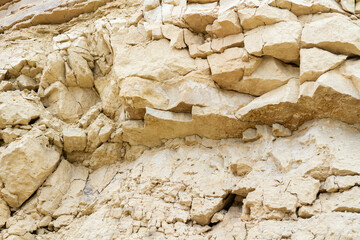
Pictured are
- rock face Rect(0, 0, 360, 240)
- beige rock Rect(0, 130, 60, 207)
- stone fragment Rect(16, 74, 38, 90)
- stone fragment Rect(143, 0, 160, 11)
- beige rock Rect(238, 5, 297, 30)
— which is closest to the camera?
rock face Rect(0, 0, 360, 240)

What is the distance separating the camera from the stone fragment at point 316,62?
3289 millimetres

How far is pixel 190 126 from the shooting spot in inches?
160

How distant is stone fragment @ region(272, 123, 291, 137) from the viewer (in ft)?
11.9

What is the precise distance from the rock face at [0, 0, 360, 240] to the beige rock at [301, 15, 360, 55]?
16 millimetres

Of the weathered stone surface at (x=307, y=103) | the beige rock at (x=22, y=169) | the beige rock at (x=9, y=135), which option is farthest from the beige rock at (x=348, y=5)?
the beige rock at (x=9, y=135)

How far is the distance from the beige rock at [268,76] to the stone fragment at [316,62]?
0.80ft

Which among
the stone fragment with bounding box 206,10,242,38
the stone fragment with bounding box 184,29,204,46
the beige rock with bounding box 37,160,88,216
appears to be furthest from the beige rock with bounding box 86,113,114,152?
the stone fragment with bounding box 206,10,242,38

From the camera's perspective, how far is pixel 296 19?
369 cm

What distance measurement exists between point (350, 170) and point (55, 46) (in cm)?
458

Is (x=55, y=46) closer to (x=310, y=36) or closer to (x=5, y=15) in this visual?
(x=5, y=15)

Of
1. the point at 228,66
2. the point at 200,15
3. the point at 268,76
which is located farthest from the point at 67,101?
the point at 268,76

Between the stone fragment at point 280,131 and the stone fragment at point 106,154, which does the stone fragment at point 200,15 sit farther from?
the stone fragment at point 106,154

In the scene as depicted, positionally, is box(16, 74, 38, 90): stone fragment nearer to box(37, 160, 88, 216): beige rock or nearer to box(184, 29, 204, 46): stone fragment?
box(37, 160, 88, 216): beige rock

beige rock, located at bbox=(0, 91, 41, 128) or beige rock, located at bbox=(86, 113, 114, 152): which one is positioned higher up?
beige rock, located at bbox=(0, 91, 41, 128)
